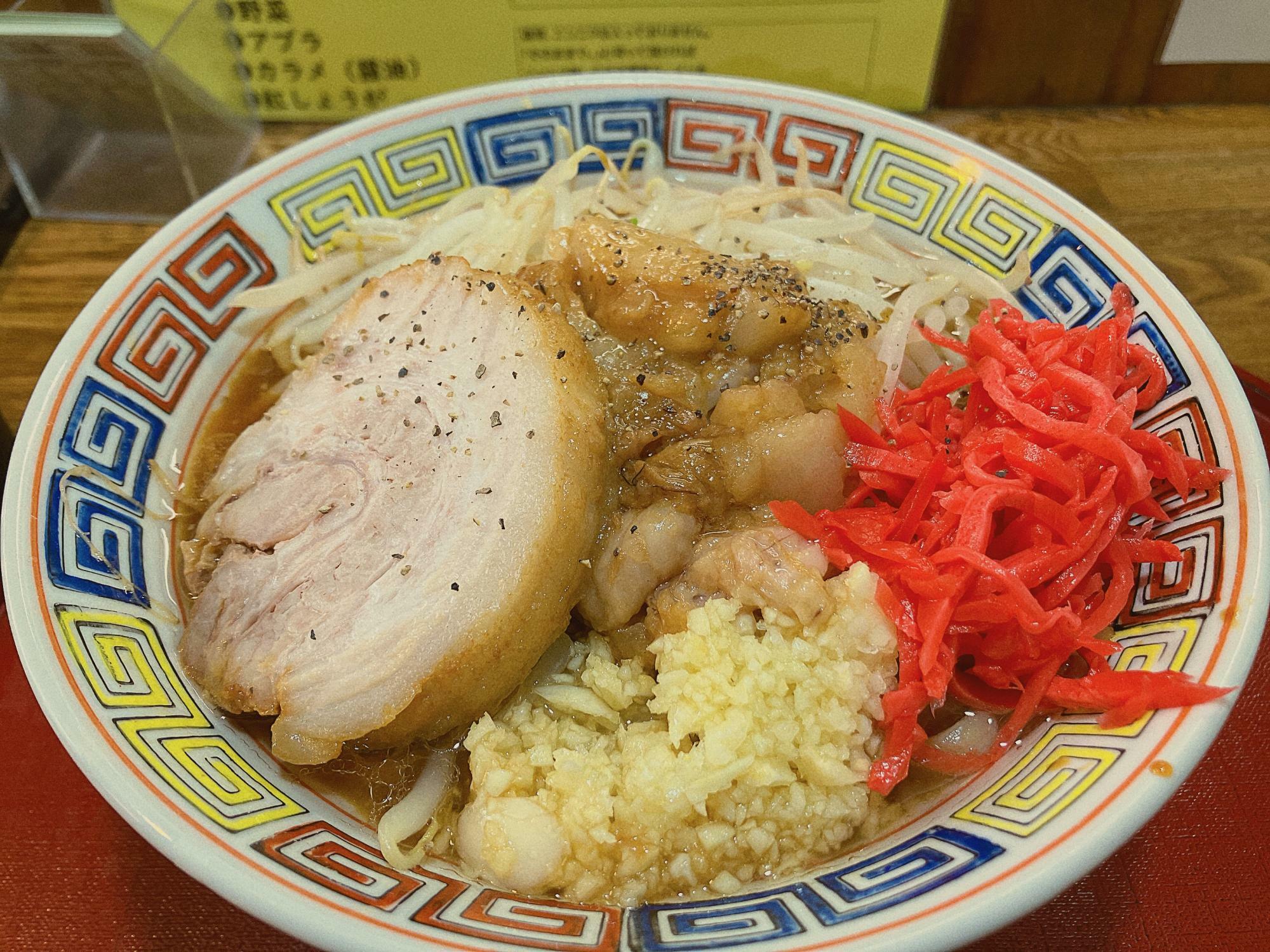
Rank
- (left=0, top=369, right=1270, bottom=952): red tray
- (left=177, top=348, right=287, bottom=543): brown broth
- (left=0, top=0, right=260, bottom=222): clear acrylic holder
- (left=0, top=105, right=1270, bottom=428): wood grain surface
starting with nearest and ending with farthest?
(left=0, top=369, right=1270, bottom=952): red tray → (left=177, top=348, right=287, bottom=543): brown broth → (left=0, top=105, right=1270, bottom=428): wood grain surface → (left=0, top=0, right=260, bottom=222): clear acrylic holder

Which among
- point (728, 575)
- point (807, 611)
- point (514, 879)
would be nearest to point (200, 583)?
point (514, 879)

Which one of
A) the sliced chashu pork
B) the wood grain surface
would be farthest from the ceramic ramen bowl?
the wood grain surface

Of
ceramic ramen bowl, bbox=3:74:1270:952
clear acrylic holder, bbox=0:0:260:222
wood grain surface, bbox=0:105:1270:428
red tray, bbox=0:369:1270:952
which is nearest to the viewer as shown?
ceramic ramen bowl, bbox=3:74:1270:952

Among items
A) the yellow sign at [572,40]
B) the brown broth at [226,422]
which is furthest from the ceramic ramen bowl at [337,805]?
the yellow sign at [572,40]

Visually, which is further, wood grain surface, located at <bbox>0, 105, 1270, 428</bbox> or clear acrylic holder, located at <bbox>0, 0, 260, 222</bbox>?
clear acrylic holder, located at <bbox>0, 0, 260, 222</bbox>

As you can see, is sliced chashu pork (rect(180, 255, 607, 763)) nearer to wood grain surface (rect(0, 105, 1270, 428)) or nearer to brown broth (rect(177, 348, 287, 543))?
brown broth (rect(177, 348, 287, 543))
